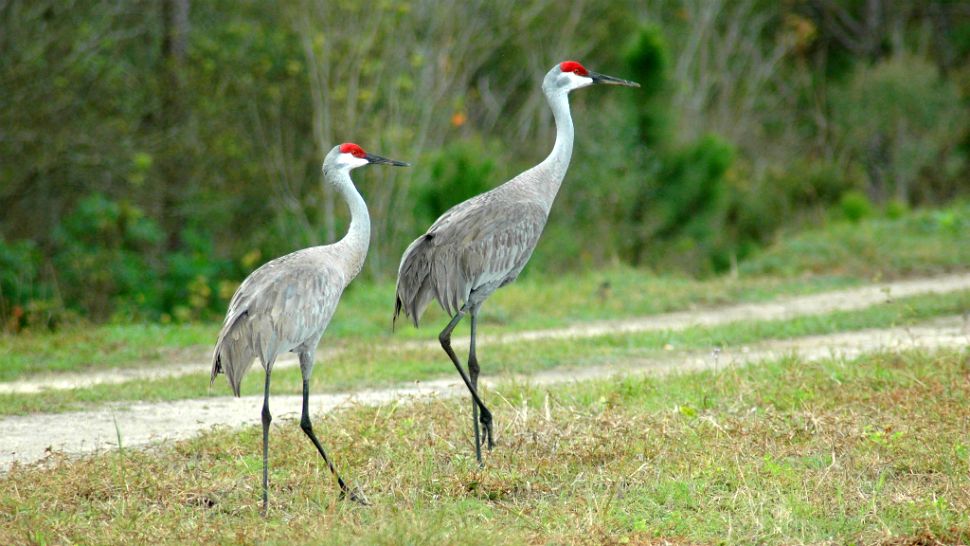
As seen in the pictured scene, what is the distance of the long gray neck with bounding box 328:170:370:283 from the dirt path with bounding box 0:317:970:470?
1.21 meters

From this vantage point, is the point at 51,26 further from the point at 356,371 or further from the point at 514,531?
the point at 514,531

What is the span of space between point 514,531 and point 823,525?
4.39 ft

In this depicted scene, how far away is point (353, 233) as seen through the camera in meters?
6.30

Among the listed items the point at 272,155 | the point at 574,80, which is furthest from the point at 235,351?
the point at 272,155

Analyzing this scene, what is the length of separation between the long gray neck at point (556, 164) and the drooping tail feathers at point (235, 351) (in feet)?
7.12

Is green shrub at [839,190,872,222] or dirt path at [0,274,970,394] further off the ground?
green shrub at [839,190,872,222]

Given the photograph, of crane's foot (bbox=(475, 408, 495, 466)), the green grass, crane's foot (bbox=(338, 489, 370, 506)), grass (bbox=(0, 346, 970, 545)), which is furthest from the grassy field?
crane's foot (bbox=(338, 489, 370, 506))

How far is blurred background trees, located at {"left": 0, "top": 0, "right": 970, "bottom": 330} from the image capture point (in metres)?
13.5

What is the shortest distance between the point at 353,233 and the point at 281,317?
826mm

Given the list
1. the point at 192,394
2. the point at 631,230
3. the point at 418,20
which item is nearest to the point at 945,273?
the point at 631,230

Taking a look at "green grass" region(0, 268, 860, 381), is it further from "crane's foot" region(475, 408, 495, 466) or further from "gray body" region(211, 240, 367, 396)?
"crane's foot" region(475, 408, 495, 466)

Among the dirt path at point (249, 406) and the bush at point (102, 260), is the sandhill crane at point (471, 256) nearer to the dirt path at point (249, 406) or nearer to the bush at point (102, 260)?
the dirt path at point (249, 406)

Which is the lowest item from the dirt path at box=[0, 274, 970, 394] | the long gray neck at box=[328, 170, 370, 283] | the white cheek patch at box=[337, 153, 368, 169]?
the dirt path at box=[0, 274, 970, 394]

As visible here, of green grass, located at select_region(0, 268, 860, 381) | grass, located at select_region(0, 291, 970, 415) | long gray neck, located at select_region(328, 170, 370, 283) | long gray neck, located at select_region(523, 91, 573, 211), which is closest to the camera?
long gray neck, located at select_region(328, 170, 370, 283)
